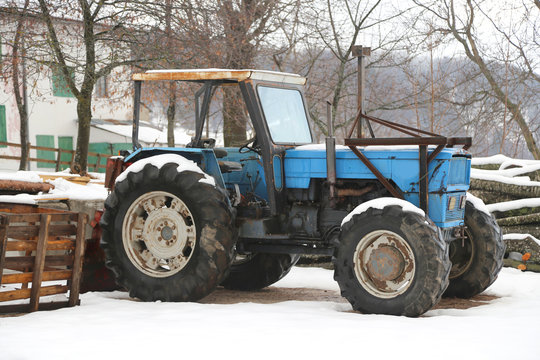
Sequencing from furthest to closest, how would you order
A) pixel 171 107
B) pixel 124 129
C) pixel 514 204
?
pixel 124 129, pixel 171 107, pixel 514 204

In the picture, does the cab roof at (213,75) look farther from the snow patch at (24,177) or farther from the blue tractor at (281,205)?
the snow patch at (24,177)

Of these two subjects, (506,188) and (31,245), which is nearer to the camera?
(31,245)

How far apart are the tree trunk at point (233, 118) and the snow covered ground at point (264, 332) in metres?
12.4

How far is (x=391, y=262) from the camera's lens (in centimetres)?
748

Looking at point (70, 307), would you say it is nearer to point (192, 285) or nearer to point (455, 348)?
point (192, 285)

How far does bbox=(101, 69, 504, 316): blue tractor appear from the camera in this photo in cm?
764

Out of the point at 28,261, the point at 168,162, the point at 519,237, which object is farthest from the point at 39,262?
the point at 519,237

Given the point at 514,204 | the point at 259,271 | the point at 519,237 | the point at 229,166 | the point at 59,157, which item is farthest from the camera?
the point at 59,157

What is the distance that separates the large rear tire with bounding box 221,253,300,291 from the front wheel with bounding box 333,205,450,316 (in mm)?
2106

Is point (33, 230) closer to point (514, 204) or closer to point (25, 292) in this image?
point (25, 292)

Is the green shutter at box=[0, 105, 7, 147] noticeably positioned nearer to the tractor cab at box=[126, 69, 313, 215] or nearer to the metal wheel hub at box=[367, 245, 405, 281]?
the tractor cab at box=[126, 69, 313, 215]

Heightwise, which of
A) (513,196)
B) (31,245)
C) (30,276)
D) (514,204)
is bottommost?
(30,276)

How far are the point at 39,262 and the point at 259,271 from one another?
2946 millimetres

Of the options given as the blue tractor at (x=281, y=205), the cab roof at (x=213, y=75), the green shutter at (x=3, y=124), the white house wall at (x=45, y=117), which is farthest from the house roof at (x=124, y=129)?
the blue tractor at (x=281, y=205)
